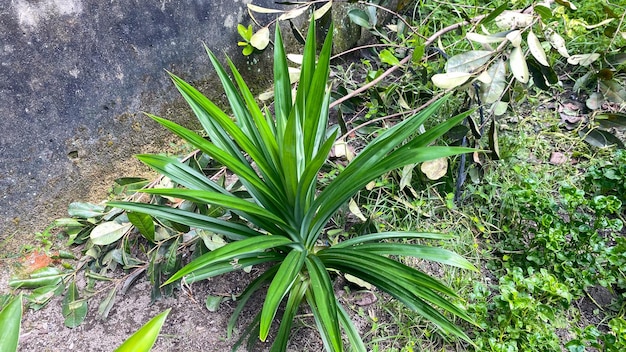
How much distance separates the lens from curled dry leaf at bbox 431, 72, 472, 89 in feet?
4.89

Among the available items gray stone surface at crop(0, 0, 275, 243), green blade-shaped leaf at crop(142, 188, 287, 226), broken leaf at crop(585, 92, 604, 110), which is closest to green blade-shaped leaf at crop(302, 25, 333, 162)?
green blade-shaped leaf at crop(142, 188, 287, 226)

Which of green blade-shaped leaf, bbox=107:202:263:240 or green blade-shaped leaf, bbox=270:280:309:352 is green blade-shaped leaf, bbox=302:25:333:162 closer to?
green blade-shaped leaf, bbox=107:202:263:240

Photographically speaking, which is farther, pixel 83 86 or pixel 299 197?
pixel 83 86

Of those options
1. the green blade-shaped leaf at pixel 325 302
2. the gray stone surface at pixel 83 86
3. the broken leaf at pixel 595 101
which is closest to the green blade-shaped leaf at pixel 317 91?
the green blade-shaped leaf at pixel 325 302

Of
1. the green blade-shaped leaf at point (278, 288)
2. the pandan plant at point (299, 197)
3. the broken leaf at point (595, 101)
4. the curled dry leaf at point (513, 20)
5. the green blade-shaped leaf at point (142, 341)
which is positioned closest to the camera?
the green blade-shaped leaf at point (142, 341)

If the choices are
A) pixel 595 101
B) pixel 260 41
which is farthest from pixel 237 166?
pixel 595 101

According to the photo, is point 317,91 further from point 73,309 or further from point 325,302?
point 73,309

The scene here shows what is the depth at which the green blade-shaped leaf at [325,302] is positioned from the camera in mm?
971

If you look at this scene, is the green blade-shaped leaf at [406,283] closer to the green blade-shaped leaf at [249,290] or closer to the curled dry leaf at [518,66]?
the green blade-shaped leaf at [249,290]

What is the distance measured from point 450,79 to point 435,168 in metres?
0.34

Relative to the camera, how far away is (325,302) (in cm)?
104

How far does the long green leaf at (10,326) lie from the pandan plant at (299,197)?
0.34 metres

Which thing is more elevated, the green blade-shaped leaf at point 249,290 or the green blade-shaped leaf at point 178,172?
the green blade-shaped leaf at point 178,172

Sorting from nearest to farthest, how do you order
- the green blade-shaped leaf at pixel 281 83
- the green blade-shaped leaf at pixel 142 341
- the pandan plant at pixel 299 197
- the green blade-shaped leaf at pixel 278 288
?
the green blade-shaped leaf at pixel 142 341 → the green blade-shaped leaf at pixel 278 288 → the pandan plant at pixel 299 197 → the green blade-shaped leaf at pixel 281 83
